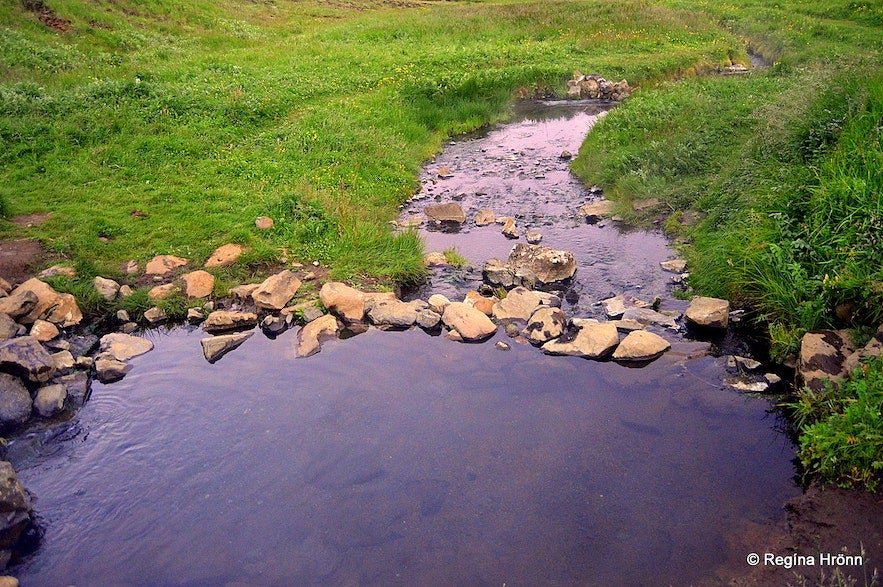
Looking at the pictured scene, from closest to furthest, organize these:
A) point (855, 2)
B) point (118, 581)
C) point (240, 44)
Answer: point (118, 581), point (240, 44), point (855, 2)

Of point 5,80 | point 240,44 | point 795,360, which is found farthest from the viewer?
point 240,44

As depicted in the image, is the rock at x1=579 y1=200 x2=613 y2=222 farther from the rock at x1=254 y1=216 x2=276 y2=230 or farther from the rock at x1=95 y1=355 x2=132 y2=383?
the rock at x1=95 y1=355 x2=132 y2=383

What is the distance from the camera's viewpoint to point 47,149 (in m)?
12.9

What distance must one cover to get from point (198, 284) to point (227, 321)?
104 cm

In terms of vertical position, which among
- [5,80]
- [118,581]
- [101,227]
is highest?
[5,80]

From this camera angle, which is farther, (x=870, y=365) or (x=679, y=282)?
(x=679, y=282)

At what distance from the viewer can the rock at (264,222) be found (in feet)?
36.2

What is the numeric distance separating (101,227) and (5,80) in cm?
868

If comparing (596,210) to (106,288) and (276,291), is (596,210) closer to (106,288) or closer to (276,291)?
(276,291)

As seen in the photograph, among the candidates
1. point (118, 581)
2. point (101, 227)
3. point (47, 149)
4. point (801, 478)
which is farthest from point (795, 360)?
point (47, 149)

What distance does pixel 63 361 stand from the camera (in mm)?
8031

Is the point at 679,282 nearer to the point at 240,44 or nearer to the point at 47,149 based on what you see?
the point at 47,149

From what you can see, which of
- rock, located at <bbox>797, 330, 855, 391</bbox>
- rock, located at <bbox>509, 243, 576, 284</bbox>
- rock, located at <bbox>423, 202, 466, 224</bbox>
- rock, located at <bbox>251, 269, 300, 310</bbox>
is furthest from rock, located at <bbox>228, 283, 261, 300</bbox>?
rock, located at <bbox>797, 330, 855, 391</bbox>

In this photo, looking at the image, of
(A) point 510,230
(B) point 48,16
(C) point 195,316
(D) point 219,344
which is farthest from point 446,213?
(B) point 48,16
